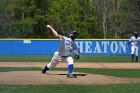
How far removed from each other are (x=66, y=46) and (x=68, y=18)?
41.1 metres

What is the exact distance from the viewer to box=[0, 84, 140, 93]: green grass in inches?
477

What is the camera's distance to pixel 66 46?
1566 centimetres

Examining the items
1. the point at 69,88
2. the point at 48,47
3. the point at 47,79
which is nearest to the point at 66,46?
the point at 47,79

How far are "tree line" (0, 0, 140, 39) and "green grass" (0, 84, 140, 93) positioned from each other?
39315 mm

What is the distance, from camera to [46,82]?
1410 centimetres

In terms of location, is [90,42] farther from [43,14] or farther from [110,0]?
[110,0]

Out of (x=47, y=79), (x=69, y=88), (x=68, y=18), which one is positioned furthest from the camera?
(x=68, y=18)

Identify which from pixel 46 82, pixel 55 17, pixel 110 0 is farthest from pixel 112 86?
pixel 110 0

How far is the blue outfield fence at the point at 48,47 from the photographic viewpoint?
35375 mm

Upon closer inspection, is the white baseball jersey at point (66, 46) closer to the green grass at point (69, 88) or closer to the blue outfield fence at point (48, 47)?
the green grass at point (69, 88)

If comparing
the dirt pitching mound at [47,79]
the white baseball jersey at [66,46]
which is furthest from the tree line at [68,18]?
the dirt pitching mound at [47,79]

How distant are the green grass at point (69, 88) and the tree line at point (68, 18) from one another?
39.3 m

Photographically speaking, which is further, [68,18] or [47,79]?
[68,18]

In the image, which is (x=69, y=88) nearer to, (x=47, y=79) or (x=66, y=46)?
(x=47, y=79)
